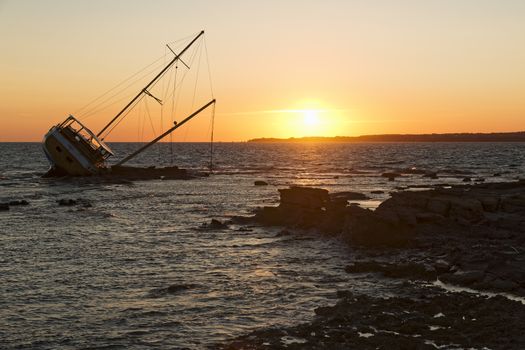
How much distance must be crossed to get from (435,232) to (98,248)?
15.7 meters

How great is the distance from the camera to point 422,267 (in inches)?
799

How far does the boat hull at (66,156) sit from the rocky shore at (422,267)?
34.4m

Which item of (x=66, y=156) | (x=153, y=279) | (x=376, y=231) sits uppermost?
(x=66, y=156)

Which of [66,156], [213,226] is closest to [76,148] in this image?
[66,156]

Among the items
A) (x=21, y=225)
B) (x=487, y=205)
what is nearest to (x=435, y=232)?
(x=487, y=205)

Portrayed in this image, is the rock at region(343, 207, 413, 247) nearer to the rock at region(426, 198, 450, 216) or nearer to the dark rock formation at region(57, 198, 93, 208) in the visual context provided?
the rock at region(426, 198, 450, 216)

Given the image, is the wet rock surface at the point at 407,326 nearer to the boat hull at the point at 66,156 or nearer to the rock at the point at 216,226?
the rock at the point at 216,226

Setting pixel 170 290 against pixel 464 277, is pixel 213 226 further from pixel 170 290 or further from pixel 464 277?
pixel 464 277

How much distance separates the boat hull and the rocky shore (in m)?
34.4

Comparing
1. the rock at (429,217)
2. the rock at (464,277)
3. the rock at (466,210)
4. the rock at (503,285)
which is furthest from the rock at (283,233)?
the rock at (503,285)

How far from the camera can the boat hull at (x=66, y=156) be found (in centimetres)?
6091

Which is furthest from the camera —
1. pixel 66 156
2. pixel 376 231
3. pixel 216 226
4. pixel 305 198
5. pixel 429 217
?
pixel 66 156

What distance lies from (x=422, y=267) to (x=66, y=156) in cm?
5118

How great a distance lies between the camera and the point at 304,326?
572 inches
